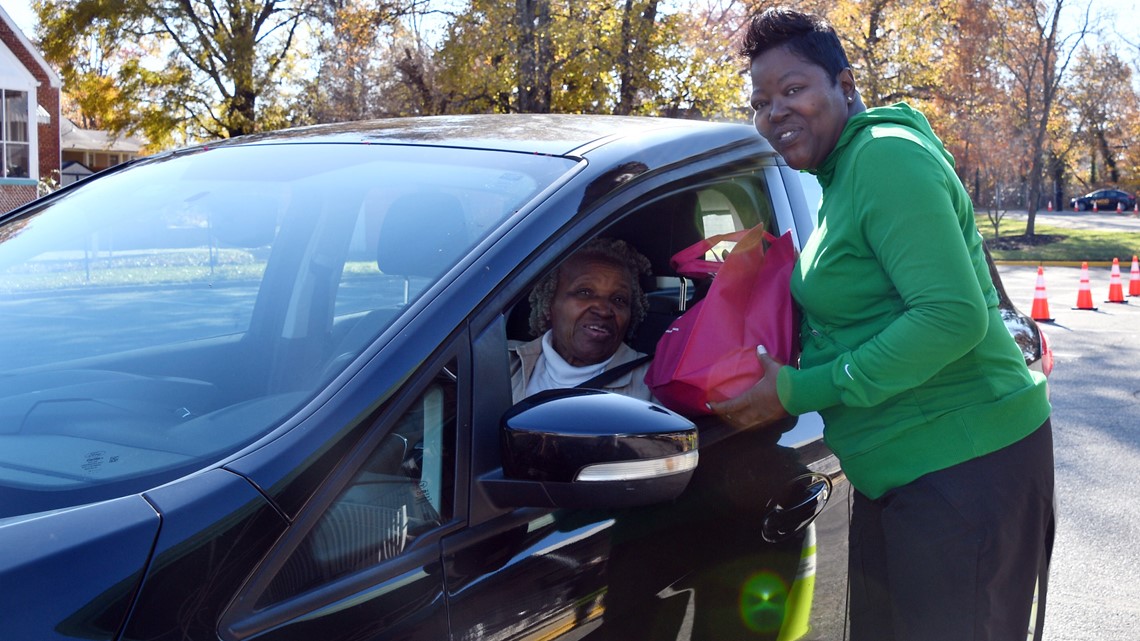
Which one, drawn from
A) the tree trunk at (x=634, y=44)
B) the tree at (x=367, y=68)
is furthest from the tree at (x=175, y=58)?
the tree trunk at (x=634, y=44)

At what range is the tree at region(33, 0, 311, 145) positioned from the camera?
29016 mm

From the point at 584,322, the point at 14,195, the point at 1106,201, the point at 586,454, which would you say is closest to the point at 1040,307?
the point at 584,322

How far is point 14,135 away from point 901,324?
2877 cm

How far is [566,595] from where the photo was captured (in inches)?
72.2

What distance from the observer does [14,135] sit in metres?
26.7

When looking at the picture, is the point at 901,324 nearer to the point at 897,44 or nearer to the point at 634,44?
the point at 634,44

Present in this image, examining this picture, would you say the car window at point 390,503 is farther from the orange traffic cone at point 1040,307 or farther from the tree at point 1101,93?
the tree at point 1101,93

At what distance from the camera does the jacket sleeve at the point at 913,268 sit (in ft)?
6.41

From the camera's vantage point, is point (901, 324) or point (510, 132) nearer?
point (901, 324)

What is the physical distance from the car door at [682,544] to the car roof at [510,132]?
0.14 m

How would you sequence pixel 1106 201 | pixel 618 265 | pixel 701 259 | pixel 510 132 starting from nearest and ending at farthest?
pixel 510 132 → pixel 701 259 → pixel 618 265 → pixel 1106 201

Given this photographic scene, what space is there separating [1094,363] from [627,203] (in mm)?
9681

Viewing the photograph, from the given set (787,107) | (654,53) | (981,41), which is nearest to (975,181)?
(981,41)

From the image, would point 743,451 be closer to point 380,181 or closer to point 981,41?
point 380,181
